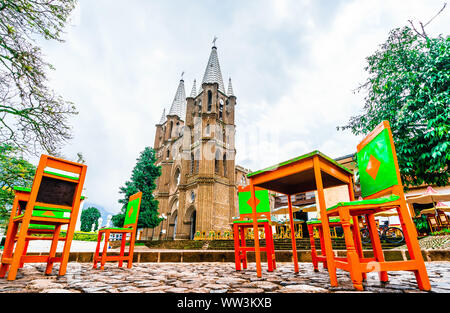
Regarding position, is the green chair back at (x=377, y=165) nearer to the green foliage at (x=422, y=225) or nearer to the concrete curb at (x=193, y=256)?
the concrete curb at (x=193, y=256)

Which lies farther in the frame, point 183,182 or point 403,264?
point 183,182

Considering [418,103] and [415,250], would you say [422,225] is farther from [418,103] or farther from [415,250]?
[415,250]

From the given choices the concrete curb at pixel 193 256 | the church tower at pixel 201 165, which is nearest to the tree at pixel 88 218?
the church tower at pixel 201 165

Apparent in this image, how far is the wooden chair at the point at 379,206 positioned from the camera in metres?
1.54

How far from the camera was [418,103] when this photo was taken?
637 cm

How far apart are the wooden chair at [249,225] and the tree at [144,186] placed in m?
15.0

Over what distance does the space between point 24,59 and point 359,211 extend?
803cm

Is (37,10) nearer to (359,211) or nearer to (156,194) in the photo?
(359,211)

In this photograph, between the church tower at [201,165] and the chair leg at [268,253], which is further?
the church tower at [201,165]

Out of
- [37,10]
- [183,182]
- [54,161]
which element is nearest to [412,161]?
[54,161]

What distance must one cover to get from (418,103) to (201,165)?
1829cm

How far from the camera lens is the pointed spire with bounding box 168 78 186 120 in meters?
31.3

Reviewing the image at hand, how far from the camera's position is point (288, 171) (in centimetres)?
228

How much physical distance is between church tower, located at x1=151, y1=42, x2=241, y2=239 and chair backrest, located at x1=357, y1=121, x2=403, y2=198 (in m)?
18.4
